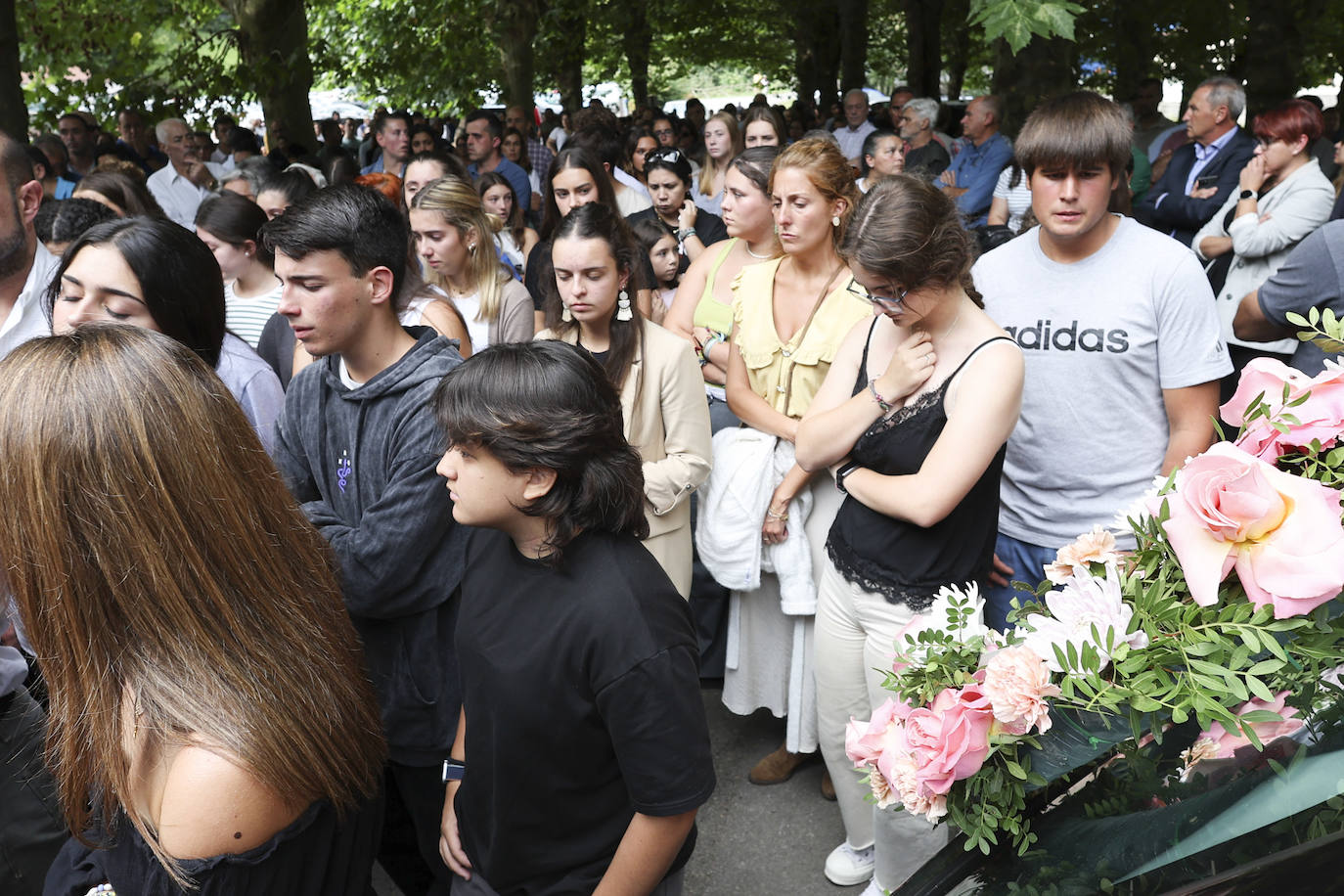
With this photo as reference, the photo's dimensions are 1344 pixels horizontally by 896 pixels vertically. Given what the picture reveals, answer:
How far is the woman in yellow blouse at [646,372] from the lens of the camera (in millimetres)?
3291

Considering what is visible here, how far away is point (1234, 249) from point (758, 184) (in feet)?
7.26

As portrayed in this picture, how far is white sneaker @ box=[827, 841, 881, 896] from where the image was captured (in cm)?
319

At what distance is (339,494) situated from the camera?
8.20 ft

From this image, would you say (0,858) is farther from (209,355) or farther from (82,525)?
(209,355)

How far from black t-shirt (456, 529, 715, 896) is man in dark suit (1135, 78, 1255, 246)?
5.44 meters

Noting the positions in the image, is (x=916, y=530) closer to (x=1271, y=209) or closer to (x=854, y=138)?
(x=1271, y=209)

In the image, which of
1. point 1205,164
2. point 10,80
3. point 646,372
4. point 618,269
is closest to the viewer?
point 646,372

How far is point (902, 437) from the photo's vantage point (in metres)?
2.56

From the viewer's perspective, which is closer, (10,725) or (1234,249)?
(10,725)

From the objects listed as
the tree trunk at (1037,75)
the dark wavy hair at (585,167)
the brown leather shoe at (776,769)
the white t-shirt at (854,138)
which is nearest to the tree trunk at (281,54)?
the dark wavy hair at (585,167)

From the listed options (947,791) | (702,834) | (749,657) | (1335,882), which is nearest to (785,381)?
(749,657)

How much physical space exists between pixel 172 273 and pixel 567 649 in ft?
5.17

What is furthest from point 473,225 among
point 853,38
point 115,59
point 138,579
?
point 853,38

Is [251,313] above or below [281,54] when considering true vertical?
below
